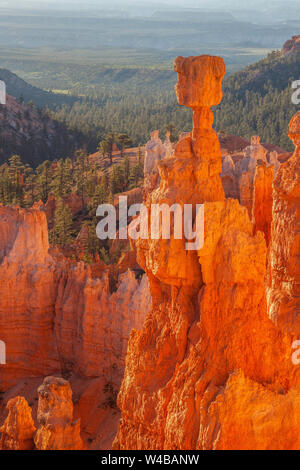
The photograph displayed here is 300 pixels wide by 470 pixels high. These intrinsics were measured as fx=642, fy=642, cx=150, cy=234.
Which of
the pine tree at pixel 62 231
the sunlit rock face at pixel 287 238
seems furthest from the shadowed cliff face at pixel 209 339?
the pine tree at pixel 62 231

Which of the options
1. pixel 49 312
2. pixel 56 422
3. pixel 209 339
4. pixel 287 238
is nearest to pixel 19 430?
pixel 56 422

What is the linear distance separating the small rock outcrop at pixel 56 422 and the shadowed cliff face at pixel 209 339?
3.00 feet

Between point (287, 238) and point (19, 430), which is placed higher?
point (287, 238)

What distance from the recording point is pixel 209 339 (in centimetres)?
768

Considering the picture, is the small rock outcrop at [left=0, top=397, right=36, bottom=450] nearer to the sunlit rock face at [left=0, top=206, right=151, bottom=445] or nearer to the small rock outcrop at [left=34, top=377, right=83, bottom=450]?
the small rock outcrop at [left=34, top=377, right=83, bottom=450]

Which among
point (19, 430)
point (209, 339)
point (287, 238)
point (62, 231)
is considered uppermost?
point (287, 238)

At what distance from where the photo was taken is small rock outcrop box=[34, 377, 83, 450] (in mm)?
8594

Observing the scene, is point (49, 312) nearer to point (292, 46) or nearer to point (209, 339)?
point (209, 339)

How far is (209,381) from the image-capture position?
7434 millimetres

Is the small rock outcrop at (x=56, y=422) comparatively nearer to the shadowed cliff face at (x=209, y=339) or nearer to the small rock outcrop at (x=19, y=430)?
the small rock outcrop at (x=19, y=430)

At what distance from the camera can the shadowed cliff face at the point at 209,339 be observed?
732 cm

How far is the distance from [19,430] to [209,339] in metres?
3.31

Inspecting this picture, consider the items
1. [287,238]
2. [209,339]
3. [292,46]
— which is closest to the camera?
[209,339]

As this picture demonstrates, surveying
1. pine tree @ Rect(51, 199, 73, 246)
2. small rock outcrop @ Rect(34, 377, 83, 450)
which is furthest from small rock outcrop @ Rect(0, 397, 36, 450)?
pine tree @ Rect(51, 199, 73, 246)
